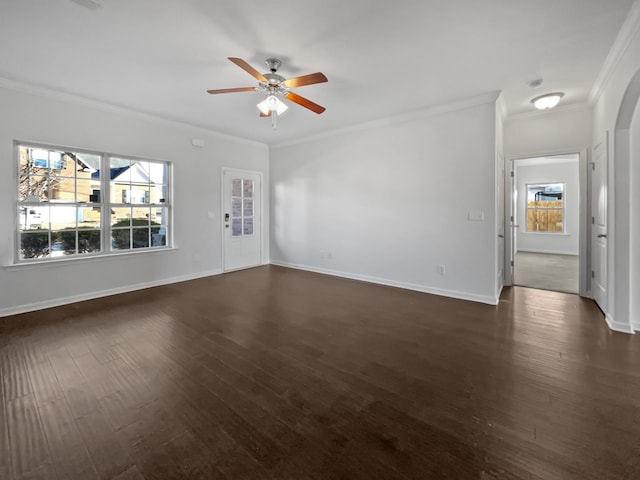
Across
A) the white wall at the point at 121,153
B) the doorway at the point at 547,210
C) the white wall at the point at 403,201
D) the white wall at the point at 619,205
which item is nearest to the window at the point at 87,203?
the white wall at the point at 121,153

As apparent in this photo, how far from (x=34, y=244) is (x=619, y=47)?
22.1 feet

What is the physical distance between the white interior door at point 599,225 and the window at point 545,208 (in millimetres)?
4855

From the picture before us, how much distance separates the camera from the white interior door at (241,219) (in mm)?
5836

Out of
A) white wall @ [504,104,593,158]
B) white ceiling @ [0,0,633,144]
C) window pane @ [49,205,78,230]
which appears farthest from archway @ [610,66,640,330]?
window pane @ [49,205,78,230]

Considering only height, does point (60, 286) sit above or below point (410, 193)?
below

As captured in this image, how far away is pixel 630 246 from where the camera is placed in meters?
2.91

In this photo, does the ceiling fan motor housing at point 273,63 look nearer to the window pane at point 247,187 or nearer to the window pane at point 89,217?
the window pane at point 89,217

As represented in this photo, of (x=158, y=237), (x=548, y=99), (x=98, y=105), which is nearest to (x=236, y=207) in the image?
(x=158, y=237)

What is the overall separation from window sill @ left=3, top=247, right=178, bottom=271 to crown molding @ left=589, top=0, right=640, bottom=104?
5.97 metres

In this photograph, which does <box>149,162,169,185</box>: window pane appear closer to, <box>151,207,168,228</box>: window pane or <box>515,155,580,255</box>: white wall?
<box>151,207,168,228</box>: window pane

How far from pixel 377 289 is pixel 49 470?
12.9 feet

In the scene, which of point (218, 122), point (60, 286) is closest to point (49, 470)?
point (60, 286)

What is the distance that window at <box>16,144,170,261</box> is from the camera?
3670 mm

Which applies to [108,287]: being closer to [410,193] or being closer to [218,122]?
[218,122]
